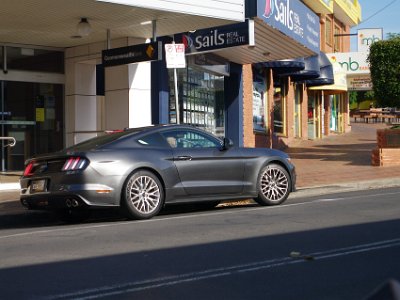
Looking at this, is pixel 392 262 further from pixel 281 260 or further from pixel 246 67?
pixel 246 67

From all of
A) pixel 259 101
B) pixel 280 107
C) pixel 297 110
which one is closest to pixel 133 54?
pixel 259 101

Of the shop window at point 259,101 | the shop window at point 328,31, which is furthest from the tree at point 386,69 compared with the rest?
the shop window at point 328,31

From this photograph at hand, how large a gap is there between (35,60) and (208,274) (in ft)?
35.7

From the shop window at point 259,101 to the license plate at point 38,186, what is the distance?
14.2m

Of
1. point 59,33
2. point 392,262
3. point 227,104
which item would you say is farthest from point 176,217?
point 227,104

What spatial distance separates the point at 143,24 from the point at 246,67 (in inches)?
332

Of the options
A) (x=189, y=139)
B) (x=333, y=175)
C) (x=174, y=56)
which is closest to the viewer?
(x=189, y=139)

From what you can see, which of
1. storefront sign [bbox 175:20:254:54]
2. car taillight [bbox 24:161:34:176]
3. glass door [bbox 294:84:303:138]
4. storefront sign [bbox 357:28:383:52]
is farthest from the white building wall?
storefront sign [bbox 357:28:383:52]

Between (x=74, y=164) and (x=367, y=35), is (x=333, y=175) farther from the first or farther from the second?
(x=367, y=35)

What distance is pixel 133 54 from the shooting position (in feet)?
39.3

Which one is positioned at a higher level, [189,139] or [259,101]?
[259,101]

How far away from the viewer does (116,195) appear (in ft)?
26.8

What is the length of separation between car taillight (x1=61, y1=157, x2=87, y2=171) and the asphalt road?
830 mm

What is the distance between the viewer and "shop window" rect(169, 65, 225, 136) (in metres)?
16.5
